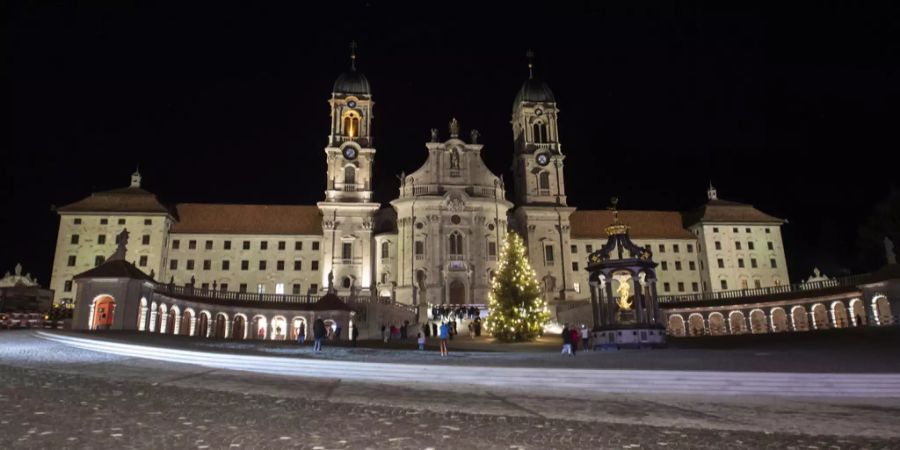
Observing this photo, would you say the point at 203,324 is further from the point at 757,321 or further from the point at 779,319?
the point at 779,319

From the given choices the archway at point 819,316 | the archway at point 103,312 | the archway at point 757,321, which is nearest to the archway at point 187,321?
the archway at point 103,312

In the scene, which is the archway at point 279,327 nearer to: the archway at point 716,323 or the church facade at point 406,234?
the church facade at point 406,234

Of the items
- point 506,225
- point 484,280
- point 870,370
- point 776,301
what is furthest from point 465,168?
point 870,370

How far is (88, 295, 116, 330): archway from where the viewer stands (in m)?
33.2

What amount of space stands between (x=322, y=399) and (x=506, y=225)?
54498 mm

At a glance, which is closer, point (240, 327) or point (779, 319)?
point (240, 327)

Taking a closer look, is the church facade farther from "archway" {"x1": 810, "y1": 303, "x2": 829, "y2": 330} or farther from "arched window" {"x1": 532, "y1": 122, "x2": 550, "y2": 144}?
"archway" {"x1": 810, "y1": 303, "x2": 829, "y2": 330}

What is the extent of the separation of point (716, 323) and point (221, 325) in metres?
45.7

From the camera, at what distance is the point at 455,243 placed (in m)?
63.8

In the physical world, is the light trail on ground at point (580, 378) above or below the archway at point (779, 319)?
below

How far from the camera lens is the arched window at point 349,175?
67.1m

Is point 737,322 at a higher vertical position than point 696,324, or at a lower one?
higher

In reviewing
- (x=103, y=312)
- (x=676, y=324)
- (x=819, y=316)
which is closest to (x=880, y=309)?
(x=819, y=316)

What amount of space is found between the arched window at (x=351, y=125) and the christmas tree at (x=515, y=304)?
3526 cm
